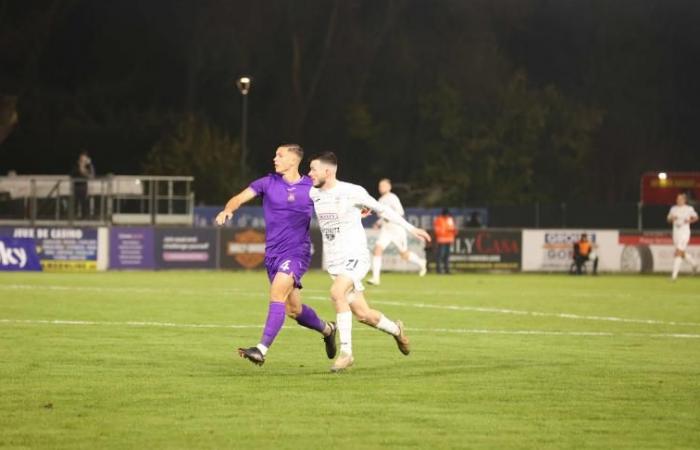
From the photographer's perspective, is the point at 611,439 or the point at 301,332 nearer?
the point at 611,439

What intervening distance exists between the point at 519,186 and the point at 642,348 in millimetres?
52443

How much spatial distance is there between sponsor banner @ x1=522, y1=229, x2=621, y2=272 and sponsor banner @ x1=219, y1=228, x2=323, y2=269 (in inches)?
292

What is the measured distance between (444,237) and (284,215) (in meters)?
28.1

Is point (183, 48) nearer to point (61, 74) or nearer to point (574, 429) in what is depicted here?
point (61, 74)

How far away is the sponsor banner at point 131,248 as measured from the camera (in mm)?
41031

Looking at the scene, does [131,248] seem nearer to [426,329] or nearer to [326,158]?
[426,329]

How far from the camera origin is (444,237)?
4172cm

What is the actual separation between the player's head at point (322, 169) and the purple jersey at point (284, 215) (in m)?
0.28

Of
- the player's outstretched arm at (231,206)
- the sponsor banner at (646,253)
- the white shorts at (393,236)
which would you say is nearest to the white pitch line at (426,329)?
the player's outstretched arm at (231,206)

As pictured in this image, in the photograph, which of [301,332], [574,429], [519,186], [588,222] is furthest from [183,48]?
[574,429]

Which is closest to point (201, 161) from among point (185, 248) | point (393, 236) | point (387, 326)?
point (185, 248)

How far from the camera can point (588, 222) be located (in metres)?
55.2

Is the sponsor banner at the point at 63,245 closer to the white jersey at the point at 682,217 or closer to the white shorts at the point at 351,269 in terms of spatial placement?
the white jersey at the point at 682,217

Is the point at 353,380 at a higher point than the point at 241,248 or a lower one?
lower
